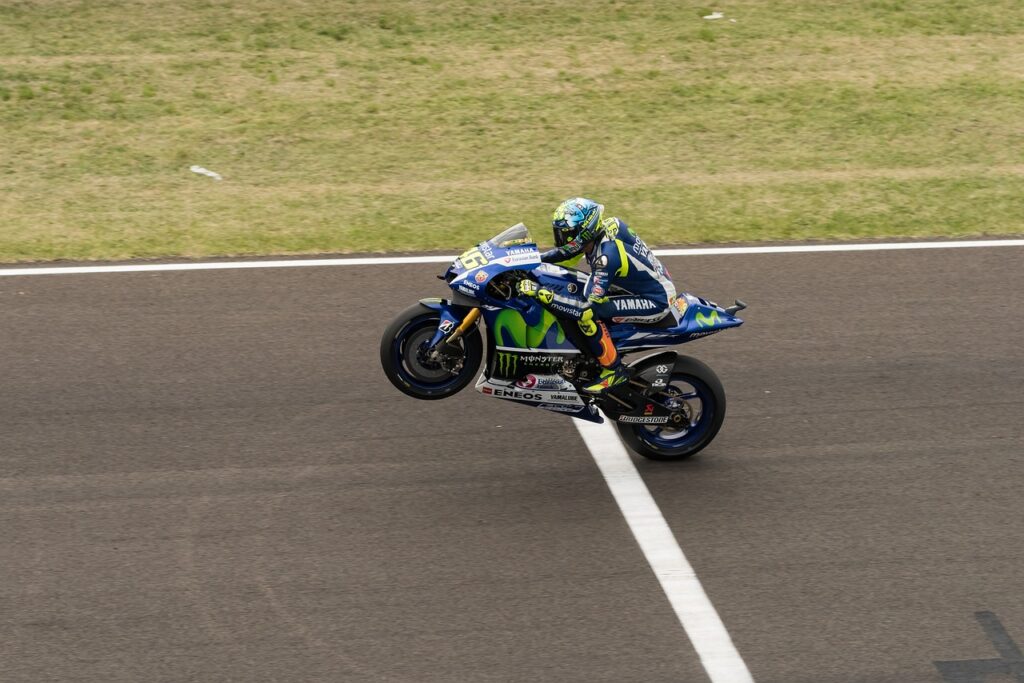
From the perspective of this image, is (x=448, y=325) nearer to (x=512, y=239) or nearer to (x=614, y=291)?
(x=512, y=239)

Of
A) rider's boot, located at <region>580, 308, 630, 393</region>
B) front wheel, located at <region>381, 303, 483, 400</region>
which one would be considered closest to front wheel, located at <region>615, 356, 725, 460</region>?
rider's boot, located at <region>580, 308, 630, 393</region>

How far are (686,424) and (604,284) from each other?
1236 mm

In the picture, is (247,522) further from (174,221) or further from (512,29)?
(512,29)

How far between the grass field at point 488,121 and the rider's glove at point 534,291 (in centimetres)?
464

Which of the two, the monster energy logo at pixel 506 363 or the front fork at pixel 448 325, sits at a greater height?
the front fork at pixel 448 325

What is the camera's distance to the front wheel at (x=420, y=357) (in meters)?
9.23

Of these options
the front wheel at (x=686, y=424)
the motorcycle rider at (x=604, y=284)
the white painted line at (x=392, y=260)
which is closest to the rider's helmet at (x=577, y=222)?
the motorcycle rider at (x=604, y=284)

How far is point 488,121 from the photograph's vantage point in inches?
650

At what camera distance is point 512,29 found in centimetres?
1877

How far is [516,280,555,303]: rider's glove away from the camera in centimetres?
891

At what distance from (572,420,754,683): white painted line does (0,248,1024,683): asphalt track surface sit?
85 mm

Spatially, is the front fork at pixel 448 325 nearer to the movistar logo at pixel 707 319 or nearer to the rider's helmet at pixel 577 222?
the rider's helmet at pixel 577 222

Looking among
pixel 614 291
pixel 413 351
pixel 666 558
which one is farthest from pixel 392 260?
pixel 666 558

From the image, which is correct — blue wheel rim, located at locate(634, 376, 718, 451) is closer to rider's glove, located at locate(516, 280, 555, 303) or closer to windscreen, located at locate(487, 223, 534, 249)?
rider's glove, located at locate(516, 280, 555, 303)
